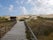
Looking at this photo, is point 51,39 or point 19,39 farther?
point 19,39

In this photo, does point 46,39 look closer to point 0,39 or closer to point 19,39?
point 19,39

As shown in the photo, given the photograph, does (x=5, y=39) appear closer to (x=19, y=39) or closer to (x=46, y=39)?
(x=19, y=39)

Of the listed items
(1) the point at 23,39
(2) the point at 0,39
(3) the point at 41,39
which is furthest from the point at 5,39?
(3) the point at 41,39

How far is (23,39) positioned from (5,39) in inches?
63.6

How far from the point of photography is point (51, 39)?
52.0ft

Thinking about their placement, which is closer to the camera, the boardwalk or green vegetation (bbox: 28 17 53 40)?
green vegetation (bbox: 28 17 53 40)

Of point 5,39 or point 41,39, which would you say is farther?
point 5,39

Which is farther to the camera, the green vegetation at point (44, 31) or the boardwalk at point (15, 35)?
the boardwalk at point (15, 35)

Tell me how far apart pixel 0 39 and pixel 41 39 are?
3684 mm

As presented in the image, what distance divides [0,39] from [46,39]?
13.6 feet

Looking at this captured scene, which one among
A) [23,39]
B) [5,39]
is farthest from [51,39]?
[5,39]

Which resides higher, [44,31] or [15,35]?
[44,31]

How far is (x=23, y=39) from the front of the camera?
17688mm

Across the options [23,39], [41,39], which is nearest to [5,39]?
[23,39]
